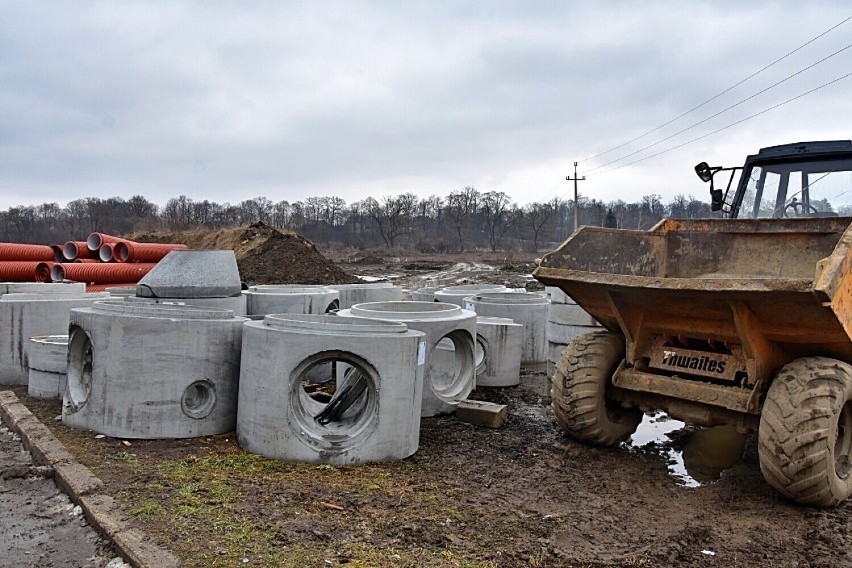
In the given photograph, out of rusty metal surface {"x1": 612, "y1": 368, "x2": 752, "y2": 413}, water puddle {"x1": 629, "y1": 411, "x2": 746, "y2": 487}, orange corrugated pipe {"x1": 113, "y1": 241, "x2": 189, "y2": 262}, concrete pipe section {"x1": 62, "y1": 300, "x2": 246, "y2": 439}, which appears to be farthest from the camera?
orange corrugated pipe {"x1": 113, "y1": 241, "x2": 189, "y2": 262}

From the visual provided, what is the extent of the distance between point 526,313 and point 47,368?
7.14 meters

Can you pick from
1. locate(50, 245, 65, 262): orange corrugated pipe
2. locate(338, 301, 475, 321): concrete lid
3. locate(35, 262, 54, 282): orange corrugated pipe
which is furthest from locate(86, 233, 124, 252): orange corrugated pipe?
locate(338, 301, 475, 321): concrete lid

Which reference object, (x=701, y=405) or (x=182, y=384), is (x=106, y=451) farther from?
(x=701, y=405)

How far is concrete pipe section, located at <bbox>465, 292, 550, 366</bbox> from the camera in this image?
11.1 meters

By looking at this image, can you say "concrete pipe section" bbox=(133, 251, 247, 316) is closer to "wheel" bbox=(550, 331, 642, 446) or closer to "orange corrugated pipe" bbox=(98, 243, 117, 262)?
"wheel" bbox=(550, 331, 642, 446)

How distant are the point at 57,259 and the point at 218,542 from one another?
18.3m

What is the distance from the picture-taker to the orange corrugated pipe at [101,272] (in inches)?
649

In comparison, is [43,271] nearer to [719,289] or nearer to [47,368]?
[47,368]

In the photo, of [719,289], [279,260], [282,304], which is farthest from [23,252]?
[719,289]

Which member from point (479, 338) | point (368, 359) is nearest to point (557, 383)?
point (368, 359)

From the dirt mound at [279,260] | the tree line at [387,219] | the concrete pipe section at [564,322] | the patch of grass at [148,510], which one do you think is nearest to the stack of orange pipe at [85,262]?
the dirt mound at [279,260]

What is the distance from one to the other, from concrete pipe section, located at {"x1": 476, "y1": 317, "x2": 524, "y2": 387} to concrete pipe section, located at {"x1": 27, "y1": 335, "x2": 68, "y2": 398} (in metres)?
5.38

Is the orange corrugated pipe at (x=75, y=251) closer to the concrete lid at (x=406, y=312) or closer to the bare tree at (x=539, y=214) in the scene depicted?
the concrete lid at (x=406, y=312)

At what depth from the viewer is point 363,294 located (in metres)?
13.1
